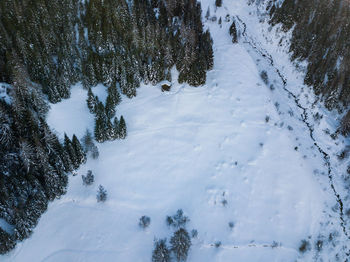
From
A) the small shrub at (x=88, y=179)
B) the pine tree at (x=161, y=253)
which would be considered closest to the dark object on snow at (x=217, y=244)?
the pine tree at (x=161, y=253)

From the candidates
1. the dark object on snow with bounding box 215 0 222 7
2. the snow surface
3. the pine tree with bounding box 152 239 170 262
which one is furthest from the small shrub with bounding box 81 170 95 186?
the dark object on snow with bounding box 215 0 222 7

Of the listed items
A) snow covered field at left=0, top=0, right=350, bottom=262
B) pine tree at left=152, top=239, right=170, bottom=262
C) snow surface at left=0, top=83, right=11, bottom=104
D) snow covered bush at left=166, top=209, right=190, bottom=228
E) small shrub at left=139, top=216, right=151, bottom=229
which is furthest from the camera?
snow surface at left=0, top=83, right=11, bottom=104

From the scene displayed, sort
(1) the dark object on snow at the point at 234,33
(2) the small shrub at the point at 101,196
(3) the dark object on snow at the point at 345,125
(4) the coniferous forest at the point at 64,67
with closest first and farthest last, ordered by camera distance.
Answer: (4) the coniferous forest at the point at 64,67 < (2) the small shrub at the point at 101,196 < (3) the dark object on snow at the point at 345,125 < (1) the dark object on snow at the point at 234,33

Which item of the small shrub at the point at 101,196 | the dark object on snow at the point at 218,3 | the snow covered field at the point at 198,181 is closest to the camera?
the snow covered field at the point at 198,181

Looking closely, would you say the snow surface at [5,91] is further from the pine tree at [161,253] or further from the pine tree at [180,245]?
the pine tree at [180,245]

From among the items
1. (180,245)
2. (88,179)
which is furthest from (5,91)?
(180,245)

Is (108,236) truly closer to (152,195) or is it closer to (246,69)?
(152,195)

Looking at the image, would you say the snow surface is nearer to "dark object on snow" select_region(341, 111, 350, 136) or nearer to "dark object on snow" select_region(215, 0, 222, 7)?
"dark object on snow" select_region(341, 111, 350, 136)
